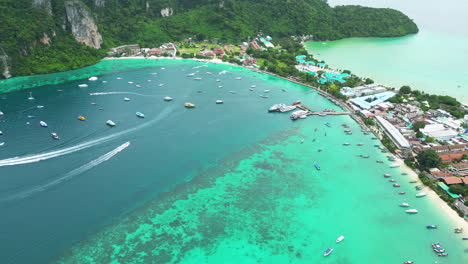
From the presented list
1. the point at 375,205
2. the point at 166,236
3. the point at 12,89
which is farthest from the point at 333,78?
the point at 12,89

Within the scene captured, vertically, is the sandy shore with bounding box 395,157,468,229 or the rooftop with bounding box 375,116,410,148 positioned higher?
the rooftop with bounding box 375,116,410,148

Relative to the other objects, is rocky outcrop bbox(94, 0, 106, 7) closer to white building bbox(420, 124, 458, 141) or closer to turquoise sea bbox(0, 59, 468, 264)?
turquoise sea bbox(0, 59, 468, 264)

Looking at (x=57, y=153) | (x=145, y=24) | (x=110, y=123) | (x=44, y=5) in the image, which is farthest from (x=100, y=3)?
(x=57, y=153)

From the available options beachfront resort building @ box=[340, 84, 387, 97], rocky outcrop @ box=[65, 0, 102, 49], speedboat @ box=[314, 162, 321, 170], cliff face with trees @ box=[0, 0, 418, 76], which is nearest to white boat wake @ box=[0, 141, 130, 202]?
speedboat @ box=[314, 162, 321, 170]

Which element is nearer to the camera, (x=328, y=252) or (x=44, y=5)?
(x=328, y=252)

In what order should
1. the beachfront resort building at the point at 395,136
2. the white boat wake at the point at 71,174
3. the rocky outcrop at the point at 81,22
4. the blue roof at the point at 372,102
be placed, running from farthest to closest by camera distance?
the rocky outcrop at the point at 81,22, the blue roof at the point at 372,102, the beachfront resort building at the point at 395,136, the white boat wake at the point at 71,174

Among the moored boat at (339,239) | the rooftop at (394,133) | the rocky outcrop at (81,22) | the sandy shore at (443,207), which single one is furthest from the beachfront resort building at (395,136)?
the rocky outcrop at (81,22)

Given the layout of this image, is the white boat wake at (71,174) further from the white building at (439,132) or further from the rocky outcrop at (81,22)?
the rocky outcrop at (81,22)

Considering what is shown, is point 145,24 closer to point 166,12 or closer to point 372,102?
point 166,12
